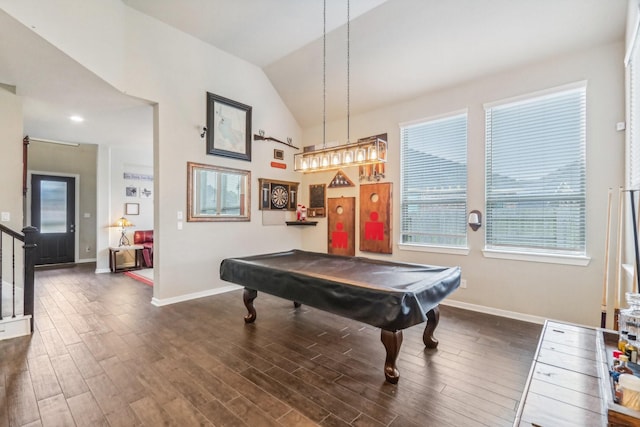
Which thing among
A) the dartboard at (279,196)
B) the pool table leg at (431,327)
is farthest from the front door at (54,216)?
the pool table leg at (431,327)

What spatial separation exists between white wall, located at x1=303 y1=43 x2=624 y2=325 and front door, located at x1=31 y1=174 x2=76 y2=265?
27.2 feet

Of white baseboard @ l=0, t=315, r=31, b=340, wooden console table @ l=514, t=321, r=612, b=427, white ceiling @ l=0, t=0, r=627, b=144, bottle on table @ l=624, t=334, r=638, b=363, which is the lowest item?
white baseboard @ l=0, t=315, r=31, b=340

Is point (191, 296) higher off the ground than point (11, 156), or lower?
lower

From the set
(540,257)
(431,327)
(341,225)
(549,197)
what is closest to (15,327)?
(431,327)

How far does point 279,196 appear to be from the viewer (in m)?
5.73

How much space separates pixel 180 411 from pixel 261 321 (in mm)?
1625

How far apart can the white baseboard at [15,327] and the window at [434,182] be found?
15.9 feet

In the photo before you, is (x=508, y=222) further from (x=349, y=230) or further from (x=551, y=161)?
(x=349, y=230)

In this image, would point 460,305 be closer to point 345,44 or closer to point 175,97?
point 345,44

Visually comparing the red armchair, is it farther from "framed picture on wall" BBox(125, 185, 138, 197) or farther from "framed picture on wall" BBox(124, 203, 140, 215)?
"framed picture on wall" BBox(125, 185, 138, 197)

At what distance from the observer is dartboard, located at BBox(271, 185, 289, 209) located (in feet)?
18.4

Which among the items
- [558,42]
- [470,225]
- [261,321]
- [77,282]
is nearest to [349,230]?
[470,225]

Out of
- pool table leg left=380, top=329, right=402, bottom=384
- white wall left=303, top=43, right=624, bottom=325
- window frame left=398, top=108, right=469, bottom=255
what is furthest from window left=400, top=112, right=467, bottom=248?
pool table leg left=380, top=329, right=402, bottom=384

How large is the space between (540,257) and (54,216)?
10.2m
